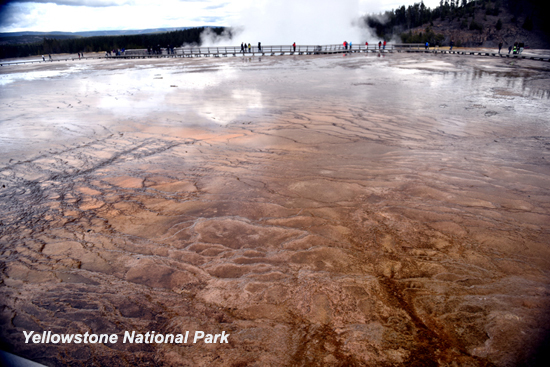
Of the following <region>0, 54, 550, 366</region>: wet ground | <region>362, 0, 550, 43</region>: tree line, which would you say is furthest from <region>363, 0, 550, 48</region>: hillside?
<region>0, 54, 550, 366</region>: wet ground

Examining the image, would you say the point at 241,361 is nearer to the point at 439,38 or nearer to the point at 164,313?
the point at 164,313

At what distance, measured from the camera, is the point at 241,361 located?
2279mm

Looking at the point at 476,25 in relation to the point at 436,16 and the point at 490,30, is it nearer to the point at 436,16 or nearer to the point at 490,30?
the point at 490,30

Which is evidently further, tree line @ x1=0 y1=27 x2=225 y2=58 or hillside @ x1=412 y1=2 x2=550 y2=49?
tree line @ x1=0 y1=27 x2=225 y2=58

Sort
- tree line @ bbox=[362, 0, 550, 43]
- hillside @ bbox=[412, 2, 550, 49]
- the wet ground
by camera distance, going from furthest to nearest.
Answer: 1. tree line @ bbox=[362, 0, 550, 43]
2. hillside @ bbox=[412, 2, 550, 49]
3. the wet ground

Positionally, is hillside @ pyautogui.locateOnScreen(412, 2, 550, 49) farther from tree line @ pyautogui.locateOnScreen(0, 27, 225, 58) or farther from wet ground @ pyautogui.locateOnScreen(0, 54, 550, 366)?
tree line @ pyautogui.locateOnScreen(0, 27, 225, 58)

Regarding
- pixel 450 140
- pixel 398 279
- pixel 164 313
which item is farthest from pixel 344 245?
pixel 450 140

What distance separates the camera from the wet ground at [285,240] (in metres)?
2.44

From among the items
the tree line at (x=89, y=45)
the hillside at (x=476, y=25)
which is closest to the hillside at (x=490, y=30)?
the hillside at (x=476, y=25)

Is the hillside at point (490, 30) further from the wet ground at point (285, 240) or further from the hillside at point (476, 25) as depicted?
the wet ground at point (285, 240)

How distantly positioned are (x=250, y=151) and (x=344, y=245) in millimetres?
3400

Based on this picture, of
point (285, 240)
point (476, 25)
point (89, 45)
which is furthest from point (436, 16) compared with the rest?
point (285, 240)

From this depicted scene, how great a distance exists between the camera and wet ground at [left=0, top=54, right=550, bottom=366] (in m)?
2.44

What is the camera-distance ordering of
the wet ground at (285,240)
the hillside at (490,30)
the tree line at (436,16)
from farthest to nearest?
the tree line at (436,16) → the hillside at (490,30) → the wet ground at (285,240)
